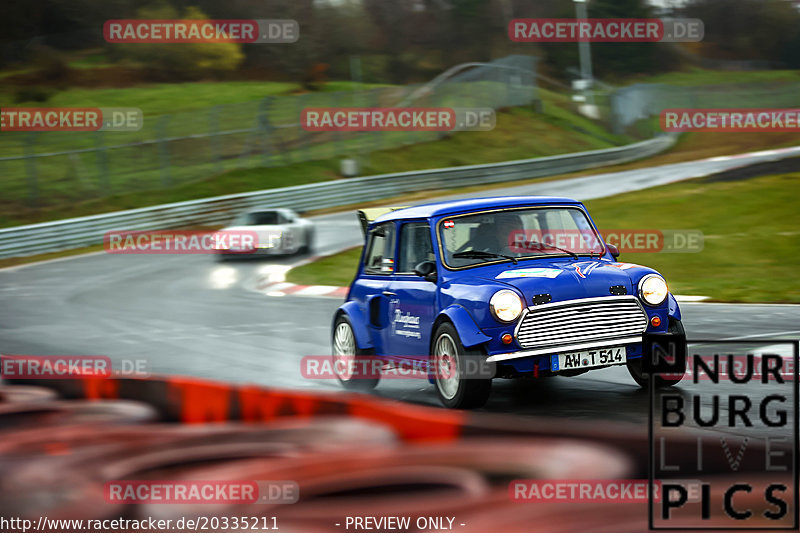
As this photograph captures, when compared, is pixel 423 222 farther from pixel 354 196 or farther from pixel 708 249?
pixel 354 196

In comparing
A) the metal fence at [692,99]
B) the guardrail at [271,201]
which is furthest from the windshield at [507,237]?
the metal fence at [692,99]

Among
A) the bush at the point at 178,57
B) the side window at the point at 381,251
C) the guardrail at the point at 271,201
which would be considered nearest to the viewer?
the side window at the point at 381,251

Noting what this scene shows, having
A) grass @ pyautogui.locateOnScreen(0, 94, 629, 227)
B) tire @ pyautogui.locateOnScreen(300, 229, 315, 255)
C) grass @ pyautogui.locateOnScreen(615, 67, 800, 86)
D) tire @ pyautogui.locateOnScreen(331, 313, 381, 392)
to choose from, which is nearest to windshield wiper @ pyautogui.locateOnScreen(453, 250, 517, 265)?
tire @ pyautogui.locateOnScreen(331, 313, 381, 392)

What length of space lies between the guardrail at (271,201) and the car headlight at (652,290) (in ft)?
77.3

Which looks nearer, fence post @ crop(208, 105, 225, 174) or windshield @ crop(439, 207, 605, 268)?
windshield @ crop(439, 207, 605, 268)

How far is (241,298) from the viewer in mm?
17891

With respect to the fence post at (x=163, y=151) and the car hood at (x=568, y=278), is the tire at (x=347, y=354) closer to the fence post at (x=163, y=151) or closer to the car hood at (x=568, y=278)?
the car hood at (x=568, y=278)

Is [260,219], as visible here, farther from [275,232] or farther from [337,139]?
[337,139]

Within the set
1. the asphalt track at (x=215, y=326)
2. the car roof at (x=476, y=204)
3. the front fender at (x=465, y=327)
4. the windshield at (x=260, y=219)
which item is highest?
the windshield at (x=260, y=219)

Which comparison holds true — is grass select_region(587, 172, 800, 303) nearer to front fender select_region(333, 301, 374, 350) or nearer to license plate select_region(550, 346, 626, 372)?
front fender select_region(333, 301, 374, 350)

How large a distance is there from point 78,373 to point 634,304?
14.3ft

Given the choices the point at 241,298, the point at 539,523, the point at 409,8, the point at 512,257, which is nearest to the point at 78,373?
the point at 512,257

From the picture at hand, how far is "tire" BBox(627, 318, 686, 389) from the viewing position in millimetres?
7461

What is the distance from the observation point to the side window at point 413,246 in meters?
8.52
